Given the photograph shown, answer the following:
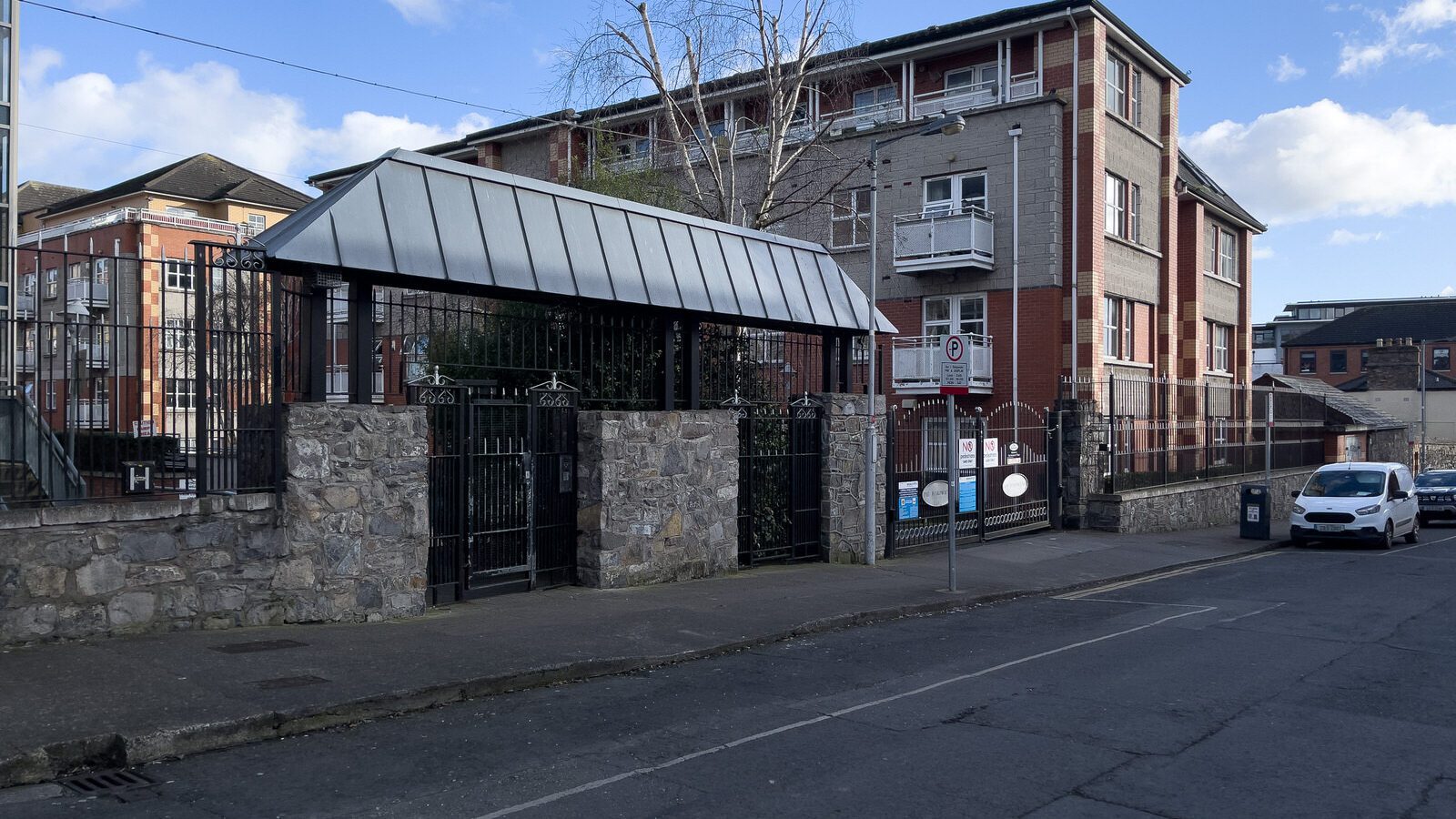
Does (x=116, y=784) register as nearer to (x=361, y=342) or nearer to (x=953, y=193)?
(x=361, y=342)

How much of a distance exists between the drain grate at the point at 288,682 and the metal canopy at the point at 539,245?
3737 mm

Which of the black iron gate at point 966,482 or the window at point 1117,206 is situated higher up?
the window at point 1117,206

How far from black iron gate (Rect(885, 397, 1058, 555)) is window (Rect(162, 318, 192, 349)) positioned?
30.4ft

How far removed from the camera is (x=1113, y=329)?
95.6 feet

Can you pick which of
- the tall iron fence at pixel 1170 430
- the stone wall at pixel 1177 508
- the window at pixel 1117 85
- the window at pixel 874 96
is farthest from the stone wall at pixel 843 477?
the window at pixel 1117 85

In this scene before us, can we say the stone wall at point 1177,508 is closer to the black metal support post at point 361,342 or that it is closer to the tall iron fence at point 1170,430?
the tall iron fence at point 1170,430

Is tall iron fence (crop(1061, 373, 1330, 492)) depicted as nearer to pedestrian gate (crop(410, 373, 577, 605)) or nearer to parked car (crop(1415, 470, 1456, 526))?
parked car (crop(1415, 470, 1456, 526))

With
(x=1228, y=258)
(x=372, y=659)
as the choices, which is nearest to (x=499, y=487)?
(x=372, y=659)

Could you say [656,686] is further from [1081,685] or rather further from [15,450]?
[15,450]

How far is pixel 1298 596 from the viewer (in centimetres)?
1409

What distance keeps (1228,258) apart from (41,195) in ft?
180

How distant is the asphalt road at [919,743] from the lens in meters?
5.59

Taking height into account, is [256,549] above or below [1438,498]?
above

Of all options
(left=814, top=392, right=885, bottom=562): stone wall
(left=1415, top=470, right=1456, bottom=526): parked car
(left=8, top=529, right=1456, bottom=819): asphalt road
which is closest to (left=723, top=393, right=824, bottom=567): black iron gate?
(left=814, top=392, right=885, bottom=562): stone wall
